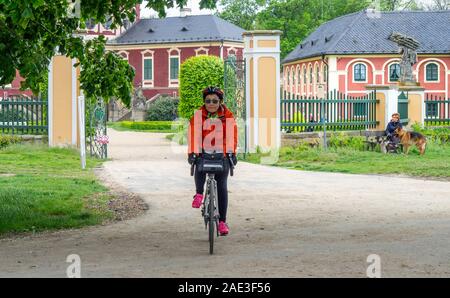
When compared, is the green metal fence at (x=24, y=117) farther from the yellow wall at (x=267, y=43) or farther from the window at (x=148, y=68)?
the window at (x=148, y=68)

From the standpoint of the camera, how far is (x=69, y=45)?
39.7 ft

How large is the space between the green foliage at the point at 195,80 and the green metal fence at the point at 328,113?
1539cm

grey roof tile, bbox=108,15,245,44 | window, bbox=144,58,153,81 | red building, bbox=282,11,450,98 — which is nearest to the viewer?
red building, bbox=282,11,450,98

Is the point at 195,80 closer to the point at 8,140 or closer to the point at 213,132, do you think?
the point at 8,140

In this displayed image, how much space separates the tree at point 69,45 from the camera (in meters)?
11.0

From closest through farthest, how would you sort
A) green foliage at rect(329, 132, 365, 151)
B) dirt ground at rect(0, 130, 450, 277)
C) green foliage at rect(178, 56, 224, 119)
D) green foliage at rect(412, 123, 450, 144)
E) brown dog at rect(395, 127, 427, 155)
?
dirt ground at rect(0, 130, 450, 277) < brown dog at rect(395, 127, 427, 155) < green foliage at rect(329, 132, 365, 151) < green foliage at rect(412, 123, 450, 144) < green foliage at rect(178, 56, 224, 119)

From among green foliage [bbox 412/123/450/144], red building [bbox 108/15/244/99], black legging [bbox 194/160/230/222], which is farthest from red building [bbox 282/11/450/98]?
black legging [bbox 194/160/230/222]

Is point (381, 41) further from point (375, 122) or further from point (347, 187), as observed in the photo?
point (347, 187)

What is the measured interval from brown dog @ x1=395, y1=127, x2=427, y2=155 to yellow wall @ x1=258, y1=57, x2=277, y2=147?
3.31 m

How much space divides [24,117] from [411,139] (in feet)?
33.7

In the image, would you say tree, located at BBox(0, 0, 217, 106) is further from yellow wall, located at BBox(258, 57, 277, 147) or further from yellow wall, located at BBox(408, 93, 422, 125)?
yellow wall, located at BBox(408, 93, 422, 125)

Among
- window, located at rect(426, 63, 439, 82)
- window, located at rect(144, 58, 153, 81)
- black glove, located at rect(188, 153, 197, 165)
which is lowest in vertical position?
black glove, located at rect(188, 153, 197, 165)

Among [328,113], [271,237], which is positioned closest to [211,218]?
[271,237]

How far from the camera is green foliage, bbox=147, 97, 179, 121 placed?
55812 millimetres
